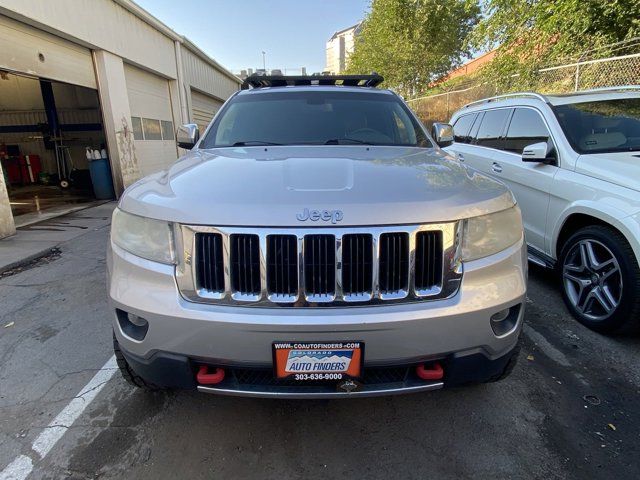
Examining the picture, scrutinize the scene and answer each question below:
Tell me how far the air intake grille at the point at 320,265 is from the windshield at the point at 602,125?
2.91 m

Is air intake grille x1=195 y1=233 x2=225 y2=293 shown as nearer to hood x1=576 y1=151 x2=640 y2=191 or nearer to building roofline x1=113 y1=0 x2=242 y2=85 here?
hood x1=576 y1=151 x2=640 y2=191

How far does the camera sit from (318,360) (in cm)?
167

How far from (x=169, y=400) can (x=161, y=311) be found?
952 millimetres

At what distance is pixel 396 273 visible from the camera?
172 cm

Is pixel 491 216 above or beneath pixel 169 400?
above

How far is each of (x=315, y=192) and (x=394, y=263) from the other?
0.45m

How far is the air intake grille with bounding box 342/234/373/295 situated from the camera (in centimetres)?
167

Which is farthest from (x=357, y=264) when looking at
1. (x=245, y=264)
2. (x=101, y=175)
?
(x=101, y=175)

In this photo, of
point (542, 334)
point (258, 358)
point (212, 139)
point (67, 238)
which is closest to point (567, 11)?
point (542, 334)

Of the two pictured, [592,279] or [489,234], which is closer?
[489,234]

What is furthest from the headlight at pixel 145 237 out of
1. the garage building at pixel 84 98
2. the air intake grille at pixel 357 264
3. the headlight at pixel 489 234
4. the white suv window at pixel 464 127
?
the garage building at pixel 84 98

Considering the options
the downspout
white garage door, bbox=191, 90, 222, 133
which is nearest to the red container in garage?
the downspout

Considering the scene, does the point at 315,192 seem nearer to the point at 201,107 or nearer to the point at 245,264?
the point at 245,264

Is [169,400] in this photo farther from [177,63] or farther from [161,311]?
[177,63]
